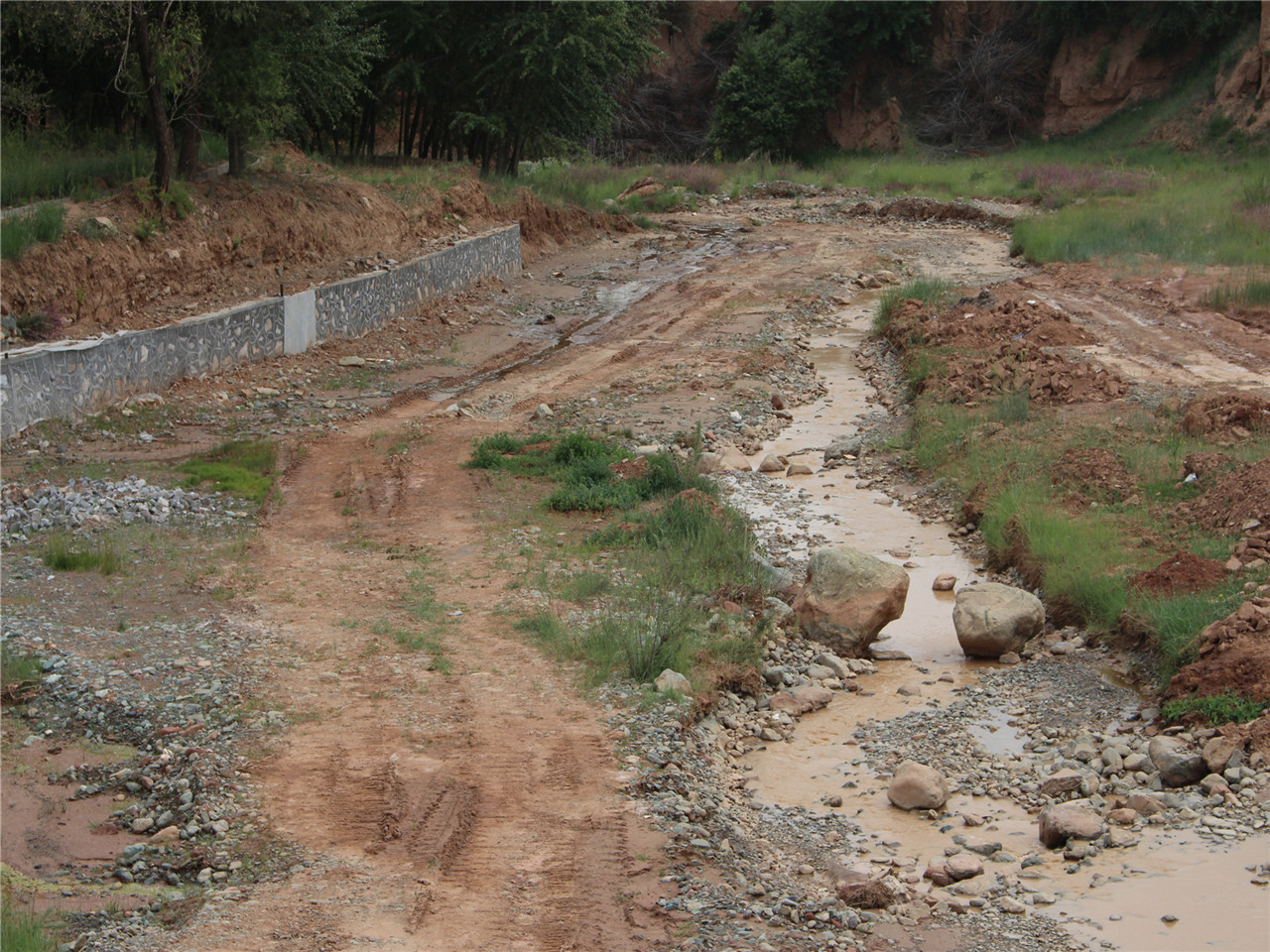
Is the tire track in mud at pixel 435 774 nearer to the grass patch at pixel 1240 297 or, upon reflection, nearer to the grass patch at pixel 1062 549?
the grass patch at pixel 1062 549

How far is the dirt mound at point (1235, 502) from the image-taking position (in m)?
10.2

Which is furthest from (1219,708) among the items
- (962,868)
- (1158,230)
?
(1158,230)

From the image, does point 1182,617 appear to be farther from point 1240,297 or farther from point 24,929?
point 1240,297

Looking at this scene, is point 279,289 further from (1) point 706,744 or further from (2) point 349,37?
(1) point 706,744

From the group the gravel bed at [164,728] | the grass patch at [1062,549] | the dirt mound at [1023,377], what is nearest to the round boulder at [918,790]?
the grass patch at [1062,549]

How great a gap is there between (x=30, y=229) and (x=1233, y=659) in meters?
13.9

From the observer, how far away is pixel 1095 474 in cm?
1220

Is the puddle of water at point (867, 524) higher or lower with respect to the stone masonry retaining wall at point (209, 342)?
lower

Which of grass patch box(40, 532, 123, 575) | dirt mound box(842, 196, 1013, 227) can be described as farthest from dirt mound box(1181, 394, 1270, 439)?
dirt mound box(842, 196, 1013, 227)

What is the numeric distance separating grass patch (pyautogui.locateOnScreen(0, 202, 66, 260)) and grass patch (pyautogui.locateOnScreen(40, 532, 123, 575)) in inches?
237

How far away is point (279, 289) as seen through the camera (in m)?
18.4

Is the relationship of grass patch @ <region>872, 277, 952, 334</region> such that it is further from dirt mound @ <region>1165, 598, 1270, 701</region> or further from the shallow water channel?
dirt mound @ <region>1165, 598, 1270, 701</region>

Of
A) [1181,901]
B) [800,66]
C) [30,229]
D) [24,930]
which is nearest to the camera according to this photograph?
[24,930]

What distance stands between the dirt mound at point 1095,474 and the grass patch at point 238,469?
310 inches
